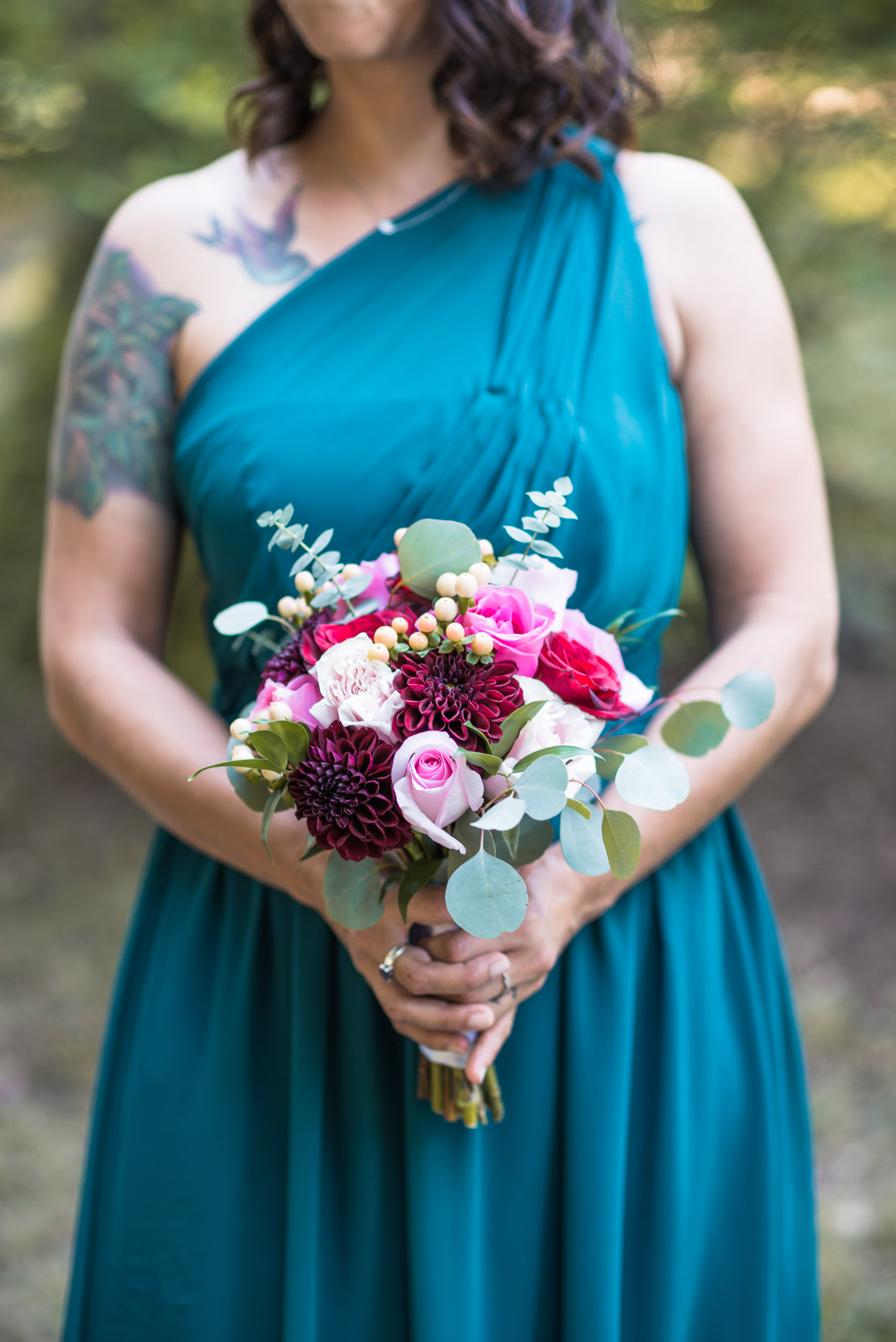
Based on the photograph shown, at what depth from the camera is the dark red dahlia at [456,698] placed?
1.09 meters

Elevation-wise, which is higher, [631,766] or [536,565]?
[536,565]

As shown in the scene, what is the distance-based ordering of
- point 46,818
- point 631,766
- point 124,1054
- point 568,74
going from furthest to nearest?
1. point 46,818
2. point 124,1054
3. point 568,74
4. point 631,766

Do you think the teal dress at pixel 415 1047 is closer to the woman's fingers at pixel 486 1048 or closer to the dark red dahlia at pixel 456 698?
the woman's fingers at pixel 486 1048

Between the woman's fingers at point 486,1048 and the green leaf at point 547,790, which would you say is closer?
the green leaf at point 547,790

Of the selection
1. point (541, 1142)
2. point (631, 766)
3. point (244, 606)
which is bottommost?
point (541, 1142)

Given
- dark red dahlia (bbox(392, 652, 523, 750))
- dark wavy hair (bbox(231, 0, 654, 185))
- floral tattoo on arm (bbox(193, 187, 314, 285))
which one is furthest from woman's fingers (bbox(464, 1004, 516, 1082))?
dark wavy hair (bbox(231, 0, 654, 185))

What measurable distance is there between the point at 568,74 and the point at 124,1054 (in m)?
1.70

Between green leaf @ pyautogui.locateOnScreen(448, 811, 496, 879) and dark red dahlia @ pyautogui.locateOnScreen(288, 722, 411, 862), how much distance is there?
62mm

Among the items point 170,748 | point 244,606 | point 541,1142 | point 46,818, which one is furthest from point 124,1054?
point 46,818

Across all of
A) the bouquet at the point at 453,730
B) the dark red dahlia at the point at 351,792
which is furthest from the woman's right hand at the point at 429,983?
the dark red dahlia at the point at 351,792

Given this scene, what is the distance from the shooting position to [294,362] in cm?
165

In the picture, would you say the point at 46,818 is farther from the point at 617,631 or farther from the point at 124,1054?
the point at 617,631

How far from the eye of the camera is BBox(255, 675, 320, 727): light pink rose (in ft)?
3.85

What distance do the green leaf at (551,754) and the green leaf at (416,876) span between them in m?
0.21
